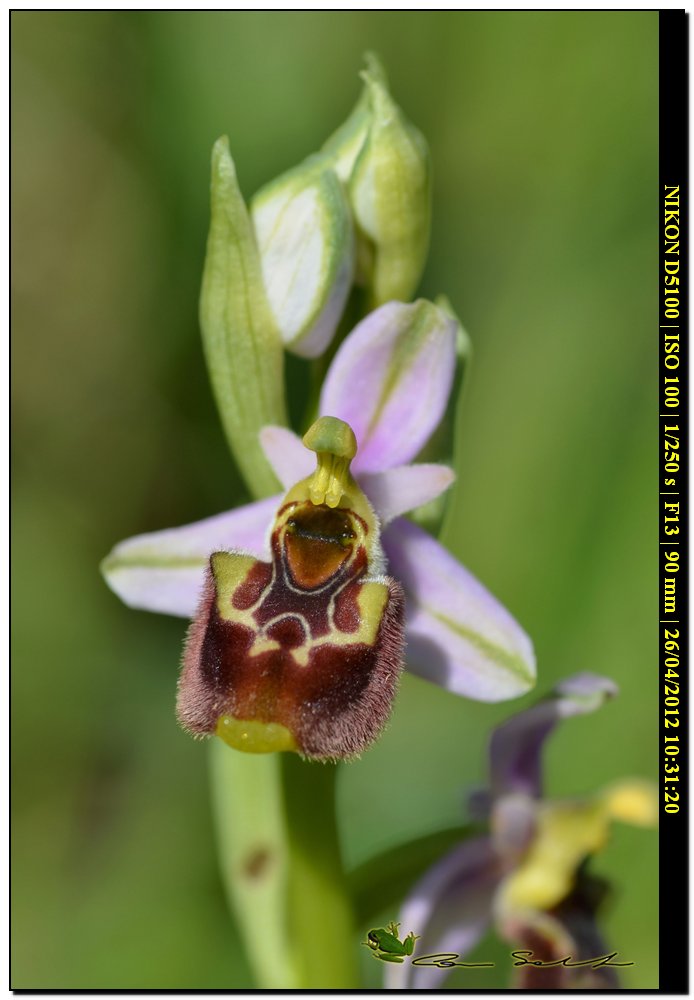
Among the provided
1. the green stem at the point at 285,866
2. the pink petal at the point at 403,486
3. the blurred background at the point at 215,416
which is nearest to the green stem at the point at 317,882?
the green stem at the point at 285,866

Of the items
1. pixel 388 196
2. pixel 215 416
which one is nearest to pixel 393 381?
pixel 388 196

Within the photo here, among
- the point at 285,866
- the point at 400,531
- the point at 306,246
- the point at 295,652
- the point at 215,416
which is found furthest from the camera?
the point at 215,416

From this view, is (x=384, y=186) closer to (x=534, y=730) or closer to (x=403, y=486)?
(x=403, y=486)

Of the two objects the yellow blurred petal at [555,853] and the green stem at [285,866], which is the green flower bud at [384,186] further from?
the yellow blurred petal at [555,853]

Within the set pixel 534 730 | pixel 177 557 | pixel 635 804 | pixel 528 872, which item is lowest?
pixel 528 872

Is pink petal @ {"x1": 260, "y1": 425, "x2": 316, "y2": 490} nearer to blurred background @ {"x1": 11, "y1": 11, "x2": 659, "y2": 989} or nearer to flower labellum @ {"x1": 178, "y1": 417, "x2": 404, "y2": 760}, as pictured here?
flower labellum @ {"x1": 178, "y1": 417, "x2": 404, "y2": 760}
